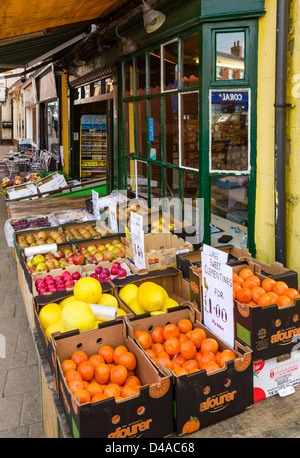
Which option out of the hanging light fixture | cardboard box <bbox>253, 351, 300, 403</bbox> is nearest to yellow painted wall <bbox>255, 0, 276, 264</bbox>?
the hanging light fixture

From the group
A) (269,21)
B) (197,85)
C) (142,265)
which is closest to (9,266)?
(142,265)

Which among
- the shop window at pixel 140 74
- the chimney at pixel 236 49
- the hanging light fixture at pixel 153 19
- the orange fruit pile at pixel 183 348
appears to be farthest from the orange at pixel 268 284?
the shop window at pixel 140 74

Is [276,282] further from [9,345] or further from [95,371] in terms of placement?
[9,345]

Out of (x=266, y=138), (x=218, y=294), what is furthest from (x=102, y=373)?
(x=266, y=138)

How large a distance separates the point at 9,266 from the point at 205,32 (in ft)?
15.4

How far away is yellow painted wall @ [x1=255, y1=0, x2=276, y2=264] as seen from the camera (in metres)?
3.99

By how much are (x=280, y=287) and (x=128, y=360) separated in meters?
1.16

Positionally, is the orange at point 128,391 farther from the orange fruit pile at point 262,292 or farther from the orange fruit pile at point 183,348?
the orange fruit pile at point 262,292

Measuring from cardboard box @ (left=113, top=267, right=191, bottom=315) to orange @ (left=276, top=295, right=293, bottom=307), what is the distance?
1009mm

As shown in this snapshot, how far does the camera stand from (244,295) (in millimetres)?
2873

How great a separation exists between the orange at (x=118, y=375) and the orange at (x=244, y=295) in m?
0.96

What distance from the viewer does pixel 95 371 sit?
2.44m

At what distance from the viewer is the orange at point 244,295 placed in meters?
2.87

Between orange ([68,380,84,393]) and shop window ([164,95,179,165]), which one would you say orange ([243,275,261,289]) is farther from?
shop window ([164,95,179,165])
